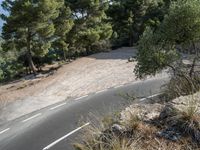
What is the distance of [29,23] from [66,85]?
6589mm

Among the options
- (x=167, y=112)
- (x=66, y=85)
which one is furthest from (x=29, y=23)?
(x=167, y=112)

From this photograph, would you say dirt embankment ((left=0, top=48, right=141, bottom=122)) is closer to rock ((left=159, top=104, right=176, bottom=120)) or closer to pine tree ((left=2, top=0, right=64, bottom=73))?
pine tree ((left=2, top=0, right=64, bottom=73))

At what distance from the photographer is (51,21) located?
28.5 metres

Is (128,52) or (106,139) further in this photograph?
(128,52)

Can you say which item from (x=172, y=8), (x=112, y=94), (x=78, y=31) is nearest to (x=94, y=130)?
(x=172, y=8)

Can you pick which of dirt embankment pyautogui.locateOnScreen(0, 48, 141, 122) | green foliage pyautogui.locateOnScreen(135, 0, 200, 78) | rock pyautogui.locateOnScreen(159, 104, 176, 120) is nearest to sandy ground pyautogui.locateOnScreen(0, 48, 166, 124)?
dirt embankment pyautogui.locateOnScreen(0, 48, 141, 122)

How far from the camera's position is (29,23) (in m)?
26.2

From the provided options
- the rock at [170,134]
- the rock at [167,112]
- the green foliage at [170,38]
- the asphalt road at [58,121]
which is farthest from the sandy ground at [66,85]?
the rock at [170,134]

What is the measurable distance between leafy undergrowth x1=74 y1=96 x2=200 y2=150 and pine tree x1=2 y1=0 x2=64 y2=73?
788 inches

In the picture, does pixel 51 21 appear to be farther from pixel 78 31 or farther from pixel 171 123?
pixel 171 123

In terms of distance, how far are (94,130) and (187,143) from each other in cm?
177

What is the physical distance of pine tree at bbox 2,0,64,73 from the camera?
25812 millimetres

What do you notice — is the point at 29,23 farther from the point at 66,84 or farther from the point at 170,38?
the point at 170,38

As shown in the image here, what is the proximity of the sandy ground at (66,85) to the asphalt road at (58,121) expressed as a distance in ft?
3.53
